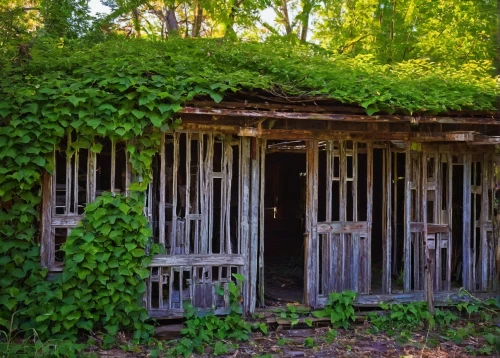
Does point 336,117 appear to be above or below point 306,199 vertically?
above

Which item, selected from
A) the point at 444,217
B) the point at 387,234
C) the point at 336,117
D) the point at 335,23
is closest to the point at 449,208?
the point at 444,217

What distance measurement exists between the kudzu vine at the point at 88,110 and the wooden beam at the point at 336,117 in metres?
0.15

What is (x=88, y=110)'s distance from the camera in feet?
21.9

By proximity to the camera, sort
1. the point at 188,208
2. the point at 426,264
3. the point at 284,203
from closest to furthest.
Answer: the point at 188,208, the point at 426,264, the point at 284,203

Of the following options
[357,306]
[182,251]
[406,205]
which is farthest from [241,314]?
[406,205]

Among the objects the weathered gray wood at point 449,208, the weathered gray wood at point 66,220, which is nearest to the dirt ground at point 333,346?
the weathered gray wood at point 449,208

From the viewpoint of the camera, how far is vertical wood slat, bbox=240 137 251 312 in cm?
760

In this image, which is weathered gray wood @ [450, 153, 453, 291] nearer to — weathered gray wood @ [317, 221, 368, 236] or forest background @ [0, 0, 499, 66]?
weathered gray wood @ [317, 221, 368, 236]

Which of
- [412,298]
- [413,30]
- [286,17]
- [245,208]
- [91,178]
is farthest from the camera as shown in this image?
[286,17]

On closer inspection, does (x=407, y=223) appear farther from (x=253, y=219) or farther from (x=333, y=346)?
(x=253, y=219)

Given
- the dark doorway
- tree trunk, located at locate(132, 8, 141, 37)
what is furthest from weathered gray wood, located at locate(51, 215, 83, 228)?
tree trunk, located at locate(132, 8, 141, 37)

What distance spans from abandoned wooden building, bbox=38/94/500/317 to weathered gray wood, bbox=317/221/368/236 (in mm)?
16

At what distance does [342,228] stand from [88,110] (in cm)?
426

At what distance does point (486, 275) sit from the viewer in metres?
8.80
